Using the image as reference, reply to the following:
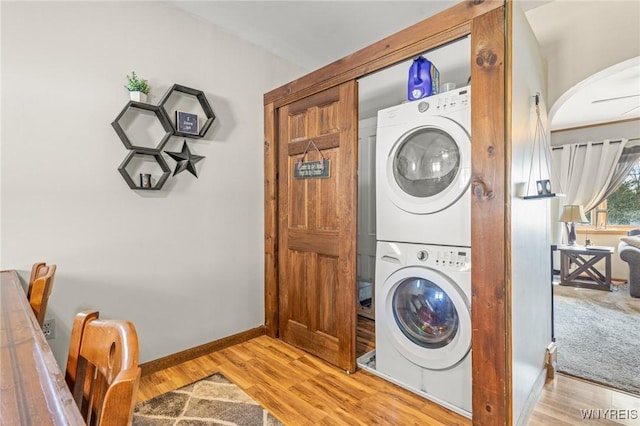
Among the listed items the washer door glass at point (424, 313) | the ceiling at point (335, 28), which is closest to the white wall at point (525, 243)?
the washer door glass at point (424, 313)

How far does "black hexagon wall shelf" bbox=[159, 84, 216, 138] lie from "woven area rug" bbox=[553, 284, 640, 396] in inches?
125

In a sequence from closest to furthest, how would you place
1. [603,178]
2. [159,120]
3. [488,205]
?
[488,205]
[159,120]
[603,178]

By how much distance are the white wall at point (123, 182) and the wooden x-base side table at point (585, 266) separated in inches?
Result: 188

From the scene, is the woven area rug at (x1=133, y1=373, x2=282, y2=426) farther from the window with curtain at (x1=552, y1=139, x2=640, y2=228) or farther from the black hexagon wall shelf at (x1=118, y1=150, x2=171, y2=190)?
the window with curtain at (x1=552, y1=139, x2=640, y2=228)

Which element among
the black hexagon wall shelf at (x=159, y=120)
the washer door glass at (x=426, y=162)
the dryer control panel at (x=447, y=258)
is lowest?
the dryer control panel at (x=447, y=258)

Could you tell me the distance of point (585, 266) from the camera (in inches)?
185

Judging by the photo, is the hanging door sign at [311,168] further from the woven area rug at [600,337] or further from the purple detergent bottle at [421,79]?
the woven area rug at [600,337]

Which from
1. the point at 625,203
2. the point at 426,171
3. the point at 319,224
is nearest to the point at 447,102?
the point at 426,171

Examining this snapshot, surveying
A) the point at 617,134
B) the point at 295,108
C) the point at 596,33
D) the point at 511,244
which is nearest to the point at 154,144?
the point at 295,108

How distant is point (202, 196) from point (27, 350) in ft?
5.80

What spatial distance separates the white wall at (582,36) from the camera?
191cm

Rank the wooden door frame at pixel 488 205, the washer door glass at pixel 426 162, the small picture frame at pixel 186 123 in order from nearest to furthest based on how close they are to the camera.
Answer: the wooden door frame at pixel 488 205, the washer door glass at pixel 426 162, the small picture frame at pixel 186 123

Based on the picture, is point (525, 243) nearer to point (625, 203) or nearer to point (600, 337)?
point (600, 337)

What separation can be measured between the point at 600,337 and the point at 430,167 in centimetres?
251
